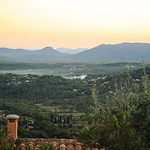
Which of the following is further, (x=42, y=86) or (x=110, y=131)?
(x=42, y=86)

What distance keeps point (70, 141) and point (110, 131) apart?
2.72m

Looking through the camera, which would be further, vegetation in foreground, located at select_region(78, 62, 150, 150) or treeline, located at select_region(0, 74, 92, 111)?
treeline, located at select_region(0, 74, 92, 111)

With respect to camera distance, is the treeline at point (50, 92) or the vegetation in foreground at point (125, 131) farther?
the treeline at point (50, 92)

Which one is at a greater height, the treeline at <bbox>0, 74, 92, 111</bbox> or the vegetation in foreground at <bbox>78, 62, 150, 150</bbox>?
the vegetation in foreground at <bbox>78, 62, 150, 150</bbox>

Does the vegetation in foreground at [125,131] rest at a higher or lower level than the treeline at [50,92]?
higher

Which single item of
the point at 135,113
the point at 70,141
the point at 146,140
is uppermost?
the point at 135,113

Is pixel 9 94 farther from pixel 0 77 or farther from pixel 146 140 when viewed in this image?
pixel 146 140

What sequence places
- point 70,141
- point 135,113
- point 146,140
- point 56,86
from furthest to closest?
point 56,86
point 70,141
point 135,113
point 146,140

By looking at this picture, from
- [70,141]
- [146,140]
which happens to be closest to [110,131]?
[146,140]

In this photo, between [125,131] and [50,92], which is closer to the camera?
[125,131]

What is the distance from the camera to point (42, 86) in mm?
55250

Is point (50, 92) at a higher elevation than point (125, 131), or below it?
below

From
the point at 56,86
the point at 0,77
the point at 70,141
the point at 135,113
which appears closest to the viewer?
the point at 135,113

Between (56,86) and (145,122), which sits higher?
(145,122)
